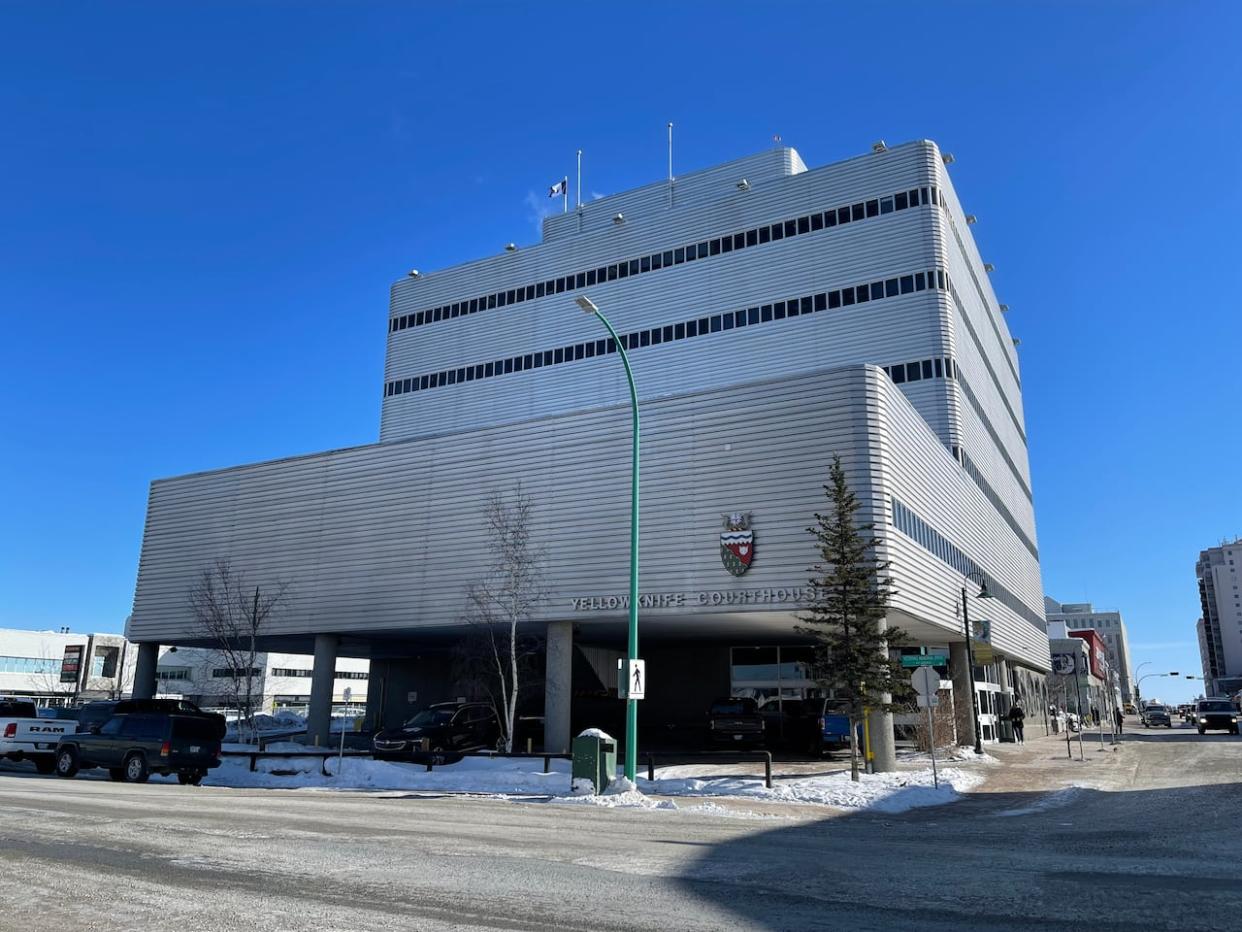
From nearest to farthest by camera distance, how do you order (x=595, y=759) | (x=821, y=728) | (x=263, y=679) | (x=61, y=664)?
(x=595, y=759) → (x=821, y=728) → (x=263, y=679) → (x=61, y=664)

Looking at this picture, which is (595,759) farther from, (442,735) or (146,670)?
(146,670)

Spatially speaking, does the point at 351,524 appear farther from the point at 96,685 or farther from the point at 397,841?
the point at 96,685

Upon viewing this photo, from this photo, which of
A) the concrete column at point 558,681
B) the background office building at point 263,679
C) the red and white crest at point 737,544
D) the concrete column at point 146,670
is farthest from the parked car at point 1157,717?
the concrete column at point 146,670

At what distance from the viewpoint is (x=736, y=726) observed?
3250 cm

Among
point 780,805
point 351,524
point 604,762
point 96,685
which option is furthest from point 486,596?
point 96,685

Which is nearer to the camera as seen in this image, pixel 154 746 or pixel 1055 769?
pixel 154 746

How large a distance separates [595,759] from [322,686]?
76.8 ft

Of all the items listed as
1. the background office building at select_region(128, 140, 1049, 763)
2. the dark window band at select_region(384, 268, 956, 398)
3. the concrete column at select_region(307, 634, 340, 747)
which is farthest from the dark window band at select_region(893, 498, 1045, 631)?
the concrete column at select_region(307, 634, 340, 747)

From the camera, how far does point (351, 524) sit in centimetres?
3731

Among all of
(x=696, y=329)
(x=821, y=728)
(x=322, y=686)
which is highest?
(x=696, y=329)

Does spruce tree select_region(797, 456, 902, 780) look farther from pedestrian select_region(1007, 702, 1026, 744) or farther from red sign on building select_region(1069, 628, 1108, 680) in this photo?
red sign on building select_region(1069, 628, 1108, 680)

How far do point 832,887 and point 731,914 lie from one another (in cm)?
174

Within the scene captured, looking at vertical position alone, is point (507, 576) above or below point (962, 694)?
above

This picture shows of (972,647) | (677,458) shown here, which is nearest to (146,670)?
(677,458)
